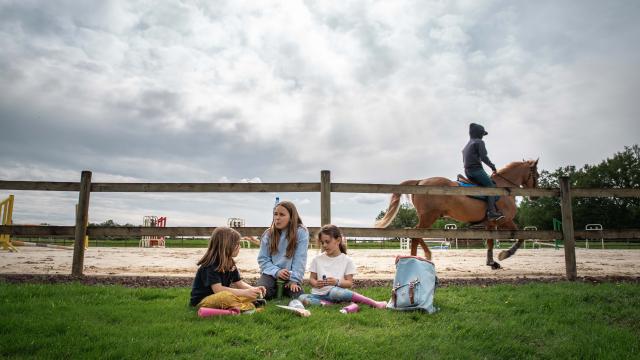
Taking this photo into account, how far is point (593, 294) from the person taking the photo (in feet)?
17.4

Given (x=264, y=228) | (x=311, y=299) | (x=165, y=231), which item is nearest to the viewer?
(x=311, y=299)

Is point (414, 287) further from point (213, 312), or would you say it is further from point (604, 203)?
point (604, 203)

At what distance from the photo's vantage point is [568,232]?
7.37 m

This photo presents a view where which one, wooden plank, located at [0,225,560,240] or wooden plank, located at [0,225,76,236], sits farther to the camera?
wooden plank, located at [0,225,76,236]

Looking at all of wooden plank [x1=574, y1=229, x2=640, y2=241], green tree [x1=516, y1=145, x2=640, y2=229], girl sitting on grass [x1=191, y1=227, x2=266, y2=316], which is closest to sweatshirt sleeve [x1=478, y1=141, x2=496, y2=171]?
wooden plank [x1=574, y1=229, x2=640, y2=241]

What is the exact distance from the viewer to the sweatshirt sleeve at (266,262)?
4910mm

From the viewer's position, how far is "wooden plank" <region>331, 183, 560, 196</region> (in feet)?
22.9

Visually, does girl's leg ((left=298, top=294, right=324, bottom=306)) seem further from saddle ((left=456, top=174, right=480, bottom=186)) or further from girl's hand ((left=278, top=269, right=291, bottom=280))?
saddle ((left=456, top=174, right=480, bottom=186))

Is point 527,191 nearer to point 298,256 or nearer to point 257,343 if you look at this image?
point 298,256

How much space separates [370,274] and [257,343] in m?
4.80

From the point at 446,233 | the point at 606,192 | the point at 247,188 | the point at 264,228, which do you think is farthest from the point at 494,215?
the point at 247,188

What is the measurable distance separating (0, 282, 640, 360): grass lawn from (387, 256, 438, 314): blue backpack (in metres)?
0.19

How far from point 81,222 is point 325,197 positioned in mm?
4135

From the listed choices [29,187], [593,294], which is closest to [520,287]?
[593,294]
